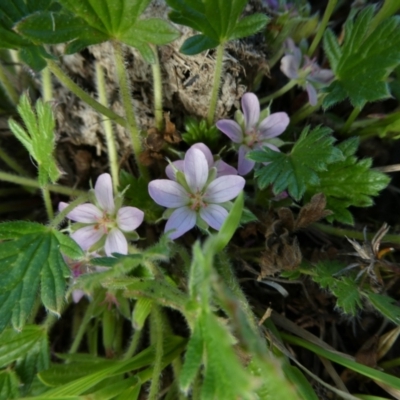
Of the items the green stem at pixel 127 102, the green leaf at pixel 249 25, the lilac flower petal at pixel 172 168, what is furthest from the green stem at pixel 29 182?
the green leaf at pixel 249 25

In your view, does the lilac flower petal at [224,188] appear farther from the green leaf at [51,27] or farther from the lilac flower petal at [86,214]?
the green leaf at [51,27]

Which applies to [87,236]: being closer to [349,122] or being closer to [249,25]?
[249,25]

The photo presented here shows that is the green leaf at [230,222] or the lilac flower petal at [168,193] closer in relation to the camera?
the green leaf at [230,222]

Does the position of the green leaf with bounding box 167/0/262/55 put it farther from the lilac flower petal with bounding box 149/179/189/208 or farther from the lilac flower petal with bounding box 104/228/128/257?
the lilac flower petal with bounding box 104/228/128/257

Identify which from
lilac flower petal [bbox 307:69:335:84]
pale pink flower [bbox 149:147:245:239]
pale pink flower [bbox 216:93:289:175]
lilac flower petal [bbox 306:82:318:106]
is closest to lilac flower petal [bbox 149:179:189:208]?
pale pink flower [bbox 149:147:245:239]

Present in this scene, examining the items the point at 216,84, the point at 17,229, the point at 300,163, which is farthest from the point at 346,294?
the point at 17,229
